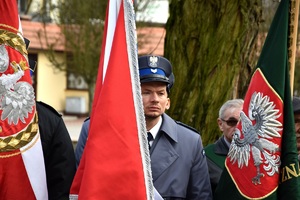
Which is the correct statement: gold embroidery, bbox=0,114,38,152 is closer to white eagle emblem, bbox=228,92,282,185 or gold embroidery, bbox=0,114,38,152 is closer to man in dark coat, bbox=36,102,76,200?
man in dark coat, bbox=36,102,76,200

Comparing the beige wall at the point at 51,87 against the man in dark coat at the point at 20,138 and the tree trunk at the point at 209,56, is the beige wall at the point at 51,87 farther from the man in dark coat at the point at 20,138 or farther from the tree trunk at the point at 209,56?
the man in dark coat at the point at 20,138

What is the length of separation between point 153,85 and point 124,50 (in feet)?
1.93

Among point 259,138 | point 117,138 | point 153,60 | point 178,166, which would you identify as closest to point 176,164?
point 178,166

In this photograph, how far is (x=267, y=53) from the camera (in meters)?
5.76

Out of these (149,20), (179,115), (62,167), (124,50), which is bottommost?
(149,20)

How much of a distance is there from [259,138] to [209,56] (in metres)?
2.99

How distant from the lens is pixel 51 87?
129 feet

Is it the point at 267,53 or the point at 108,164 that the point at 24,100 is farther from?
the point at 267,53

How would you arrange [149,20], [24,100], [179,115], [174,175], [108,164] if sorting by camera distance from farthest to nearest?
[149,20] → [179,115] → [174,175] → [24,100] → [108,164]

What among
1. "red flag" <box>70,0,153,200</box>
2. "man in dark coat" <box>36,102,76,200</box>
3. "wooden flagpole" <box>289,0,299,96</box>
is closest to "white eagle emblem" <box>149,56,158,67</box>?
"red flag" <box>70,0,153,200</box>

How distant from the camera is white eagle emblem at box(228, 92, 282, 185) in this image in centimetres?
555

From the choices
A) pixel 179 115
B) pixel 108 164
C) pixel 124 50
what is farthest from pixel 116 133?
pixel 179 115

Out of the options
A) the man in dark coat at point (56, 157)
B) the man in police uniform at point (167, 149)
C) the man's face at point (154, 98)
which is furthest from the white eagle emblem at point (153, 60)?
the man in dark coat at point (56, 157)

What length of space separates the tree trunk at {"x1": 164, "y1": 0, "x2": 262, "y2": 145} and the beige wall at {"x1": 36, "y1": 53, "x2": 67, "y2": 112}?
30.1 meters
